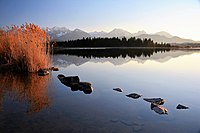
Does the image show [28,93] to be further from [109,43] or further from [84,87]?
[109,43]

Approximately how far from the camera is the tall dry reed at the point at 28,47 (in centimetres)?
1237

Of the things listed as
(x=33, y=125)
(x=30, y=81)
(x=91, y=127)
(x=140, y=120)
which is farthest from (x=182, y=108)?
(x=30, y=81)

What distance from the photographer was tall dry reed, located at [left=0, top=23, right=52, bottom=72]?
40.6ft

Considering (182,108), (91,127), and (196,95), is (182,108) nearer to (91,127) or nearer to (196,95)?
(196,95)

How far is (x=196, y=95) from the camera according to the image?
8141 mm

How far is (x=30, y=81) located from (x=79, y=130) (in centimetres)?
606

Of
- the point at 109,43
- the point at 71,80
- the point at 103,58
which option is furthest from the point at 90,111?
the point at 109,43

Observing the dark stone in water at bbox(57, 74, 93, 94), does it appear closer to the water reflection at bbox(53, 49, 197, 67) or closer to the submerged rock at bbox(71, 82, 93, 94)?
the submerged rock at bbox(71, 82, 93, 94)

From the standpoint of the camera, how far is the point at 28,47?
12.3 m

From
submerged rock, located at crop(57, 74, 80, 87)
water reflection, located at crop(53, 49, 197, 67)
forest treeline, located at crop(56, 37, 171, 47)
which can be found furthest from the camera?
forest treeline, located at crop(56, 37, 171, 47)

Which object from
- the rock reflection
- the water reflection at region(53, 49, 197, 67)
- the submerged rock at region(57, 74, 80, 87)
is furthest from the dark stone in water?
the water reflection at region(53, 49, 197, 67)

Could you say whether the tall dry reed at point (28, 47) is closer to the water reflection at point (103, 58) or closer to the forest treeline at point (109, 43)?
the water reflection at point (103, 58)

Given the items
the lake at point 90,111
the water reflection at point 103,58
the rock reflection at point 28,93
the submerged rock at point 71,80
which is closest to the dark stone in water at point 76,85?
the submerged rock at point 71,80

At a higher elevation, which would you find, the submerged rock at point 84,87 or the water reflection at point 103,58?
the water reflection at point 103,58
